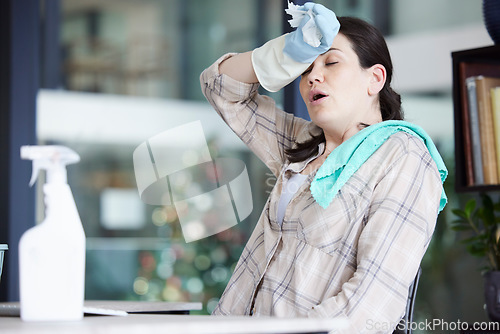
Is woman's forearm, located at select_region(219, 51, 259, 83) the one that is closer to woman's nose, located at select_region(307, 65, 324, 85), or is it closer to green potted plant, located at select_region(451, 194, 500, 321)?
woman's nose, located at select_region(307, 65, 324, 85)

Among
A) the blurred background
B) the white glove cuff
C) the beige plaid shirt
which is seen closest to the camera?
the beige plaid shirt

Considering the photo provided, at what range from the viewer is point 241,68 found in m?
1.63

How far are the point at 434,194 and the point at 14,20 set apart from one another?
1.88m

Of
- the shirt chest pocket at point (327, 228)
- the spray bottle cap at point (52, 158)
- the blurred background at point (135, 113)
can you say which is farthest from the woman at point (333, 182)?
the blurred background at point (135, 113)

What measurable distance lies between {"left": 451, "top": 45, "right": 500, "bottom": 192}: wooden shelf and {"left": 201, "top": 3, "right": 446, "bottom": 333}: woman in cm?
33

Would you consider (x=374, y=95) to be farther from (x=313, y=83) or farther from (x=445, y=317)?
(x=445, y=317)

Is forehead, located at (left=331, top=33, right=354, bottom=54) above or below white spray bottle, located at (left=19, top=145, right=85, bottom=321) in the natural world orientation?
above

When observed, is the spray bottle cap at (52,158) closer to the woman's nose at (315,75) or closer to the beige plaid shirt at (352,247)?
the beige plaid shirt at (352,247)

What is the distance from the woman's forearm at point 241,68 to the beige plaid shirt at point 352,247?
246 mm

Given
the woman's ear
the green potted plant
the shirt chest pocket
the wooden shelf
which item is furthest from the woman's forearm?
the green potted plant

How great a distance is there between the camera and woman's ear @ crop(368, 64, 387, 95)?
1.57m

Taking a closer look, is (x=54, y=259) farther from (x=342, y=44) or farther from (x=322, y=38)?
(x=342, y=44)

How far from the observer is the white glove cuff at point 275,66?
1.50 m

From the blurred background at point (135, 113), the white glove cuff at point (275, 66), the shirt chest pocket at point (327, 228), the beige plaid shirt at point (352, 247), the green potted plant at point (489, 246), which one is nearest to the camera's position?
the beige plaid shirt at point (352, 247)
